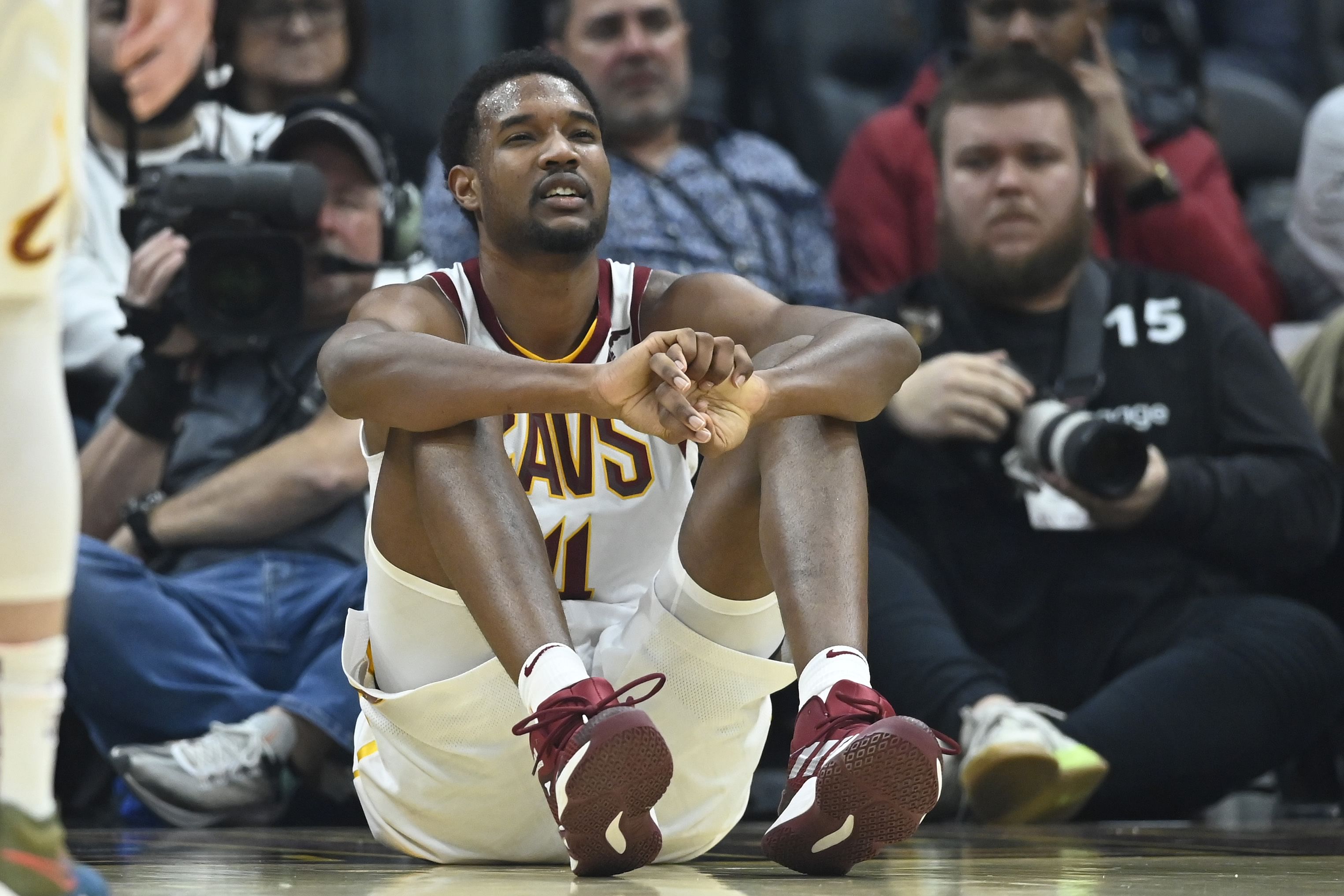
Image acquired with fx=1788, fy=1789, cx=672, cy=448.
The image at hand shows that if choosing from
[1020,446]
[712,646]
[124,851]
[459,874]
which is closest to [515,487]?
[712,646]

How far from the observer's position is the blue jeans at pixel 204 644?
2887 mm

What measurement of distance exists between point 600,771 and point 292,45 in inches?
93.8

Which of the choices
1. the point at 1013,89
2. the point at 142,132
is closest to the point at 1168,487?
the point at 1013,89

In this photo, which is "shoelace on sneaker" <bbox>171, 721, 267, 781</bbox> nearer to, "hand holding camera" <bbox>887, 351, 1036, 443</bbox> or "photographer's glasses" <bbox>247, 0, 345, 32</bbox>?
"hand holding camera" <bbox>887, 351, 1036, 443</bbox>

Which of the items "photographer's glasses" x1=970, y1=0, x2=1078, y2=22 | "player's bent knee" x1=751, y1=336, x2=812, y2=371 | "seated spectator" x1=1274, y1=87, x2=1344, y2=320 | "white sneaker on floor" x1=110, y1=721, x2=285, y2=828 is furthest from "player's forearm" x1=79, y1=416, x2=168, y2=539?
"seated spectator" x1=1274, y1=87, x2=1344, y2=320

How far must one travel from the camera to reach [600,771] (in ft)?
5.51

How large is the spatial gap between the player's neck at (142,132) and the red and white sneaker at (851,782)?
2.24 m

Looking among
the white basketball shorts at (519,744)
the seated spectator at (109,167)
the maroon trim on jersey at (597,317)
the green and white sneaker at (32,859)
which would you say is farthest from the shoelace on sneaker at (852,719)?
the seated spectator at (109,167)

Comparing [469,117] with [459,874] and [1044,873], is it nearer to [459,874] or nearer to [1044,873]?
[459,874]

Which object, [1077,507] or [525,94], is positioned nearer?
[525,94]

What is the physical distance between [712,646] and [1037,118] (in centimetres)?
175

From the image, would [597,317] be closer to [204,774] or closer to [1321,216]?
[204,774]

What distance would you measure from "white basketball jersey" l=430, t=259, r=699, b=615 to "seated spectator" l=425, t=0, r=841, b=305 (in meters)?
1.39

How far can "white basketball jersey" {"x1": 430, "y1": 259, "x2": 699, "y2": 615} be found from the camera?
2.12m
